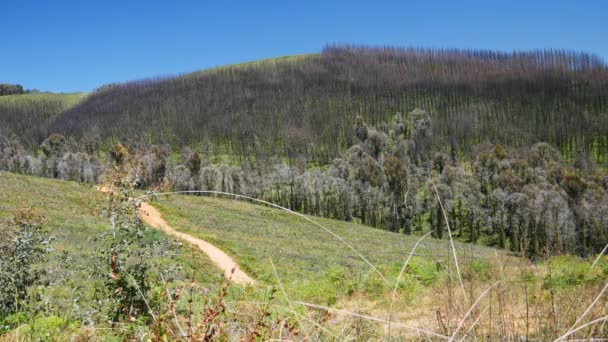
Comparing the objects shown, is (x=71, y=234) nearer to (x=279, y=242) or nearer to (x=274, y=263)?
(x=274, y=263)

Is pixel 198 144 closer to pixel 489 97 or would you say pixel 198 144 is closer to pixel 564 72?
pixel 489 97

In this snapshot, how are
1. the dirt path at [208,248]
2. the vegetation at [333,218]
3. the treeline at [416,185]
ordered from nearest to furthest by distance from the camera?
the vegetation at [333,218]
the dirt path at [208,248]
the treeline at [416,185]

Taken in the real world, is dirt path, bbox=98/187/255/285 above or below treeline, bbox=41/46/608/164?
below

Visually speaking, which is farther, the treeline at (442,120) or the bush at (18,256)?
the treeline at (442,120)

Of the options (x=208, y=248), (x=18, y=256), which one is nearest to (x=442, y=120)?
(x=208, y=248)

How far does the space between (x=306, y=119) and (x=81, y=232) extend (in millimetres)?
162500

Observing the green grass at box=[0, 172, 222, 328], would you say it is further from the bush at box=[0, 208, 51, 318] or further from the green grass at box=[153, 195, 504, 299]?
the green grass at box=[153, 195, 504, 299]

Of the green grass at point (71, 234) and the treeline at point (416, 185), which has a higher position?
the green grass at point (71, 234)

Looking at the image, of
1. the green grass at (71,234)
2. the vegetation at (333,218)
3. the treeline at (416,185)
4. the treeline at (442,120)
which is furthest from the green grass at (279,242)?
the treeline at (442,120)

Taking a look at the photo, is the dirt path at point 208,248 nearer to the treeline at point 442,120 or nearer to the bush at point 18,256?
the bush at point 18,256

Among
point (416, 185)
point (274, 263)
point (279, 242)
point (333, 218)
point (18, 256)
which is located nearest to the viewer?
point (18, 256)

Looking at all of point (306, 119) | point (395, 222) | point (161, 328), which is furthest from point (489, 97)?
point (161, 328)

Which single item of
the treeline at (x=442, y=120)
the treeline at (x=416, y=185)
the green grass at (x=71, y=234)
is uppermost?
the treeline at (x=442, y=120)

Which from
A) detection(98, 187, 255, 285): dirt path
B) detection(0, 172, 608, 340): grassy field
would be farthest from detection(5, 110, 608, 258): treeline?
detection(98, 187, 255, 285): dirt path
